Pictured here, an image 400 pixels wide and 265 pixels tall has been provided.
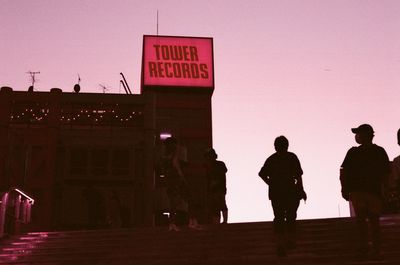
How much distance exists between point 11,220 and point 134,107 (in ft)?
50.8

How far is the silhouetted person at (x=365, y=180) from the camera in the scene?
7664 millimetres

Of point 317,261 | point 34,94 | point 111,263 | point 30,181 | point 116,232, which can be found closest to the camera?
point 317,261

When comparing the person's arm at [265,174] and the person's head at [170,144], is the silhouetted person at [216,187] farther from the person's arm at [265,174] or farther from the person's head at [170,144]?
the person's arm at [265,174]

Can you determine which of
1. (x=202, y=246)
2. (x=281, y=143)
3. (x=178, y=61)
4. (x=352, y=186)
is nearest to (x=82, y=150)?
(x=178, y=61)

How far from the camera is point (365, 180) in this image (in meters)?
7.75

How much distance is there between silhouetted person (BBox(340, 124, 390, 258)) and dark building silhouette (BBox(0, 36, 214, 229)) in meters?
17.0

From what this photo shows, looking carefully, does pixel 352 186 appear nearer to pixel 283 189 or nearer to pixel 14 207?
pixel 283 189

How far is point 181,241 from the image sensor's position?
952 centimetres

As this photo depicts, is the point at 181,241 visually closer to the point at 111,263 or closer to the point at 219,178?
the point at 111,263

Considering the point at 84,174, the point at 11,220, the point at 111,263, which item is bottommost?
the point at 111,263

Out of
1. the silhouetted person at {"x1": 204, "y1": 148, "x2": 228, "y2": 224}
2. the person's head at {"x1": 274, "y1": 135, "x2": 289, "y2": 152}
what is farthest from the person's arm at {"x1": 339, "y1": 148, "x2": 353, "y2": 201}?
the silhouetted person at {"x1": 204, "y1": 148, "x2": 228, "y2": 224}

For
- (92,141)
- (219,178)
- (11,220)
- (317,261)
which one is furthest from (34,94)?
(317,261)

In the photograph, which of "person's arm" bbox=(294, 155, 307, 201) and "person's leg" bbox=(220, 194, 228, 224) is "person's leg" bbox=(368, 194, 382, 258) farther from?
"person's leg" bbox=(220, 194, 228, 224)

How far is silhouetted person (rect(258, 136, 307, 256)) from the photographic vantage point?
26.1ft
